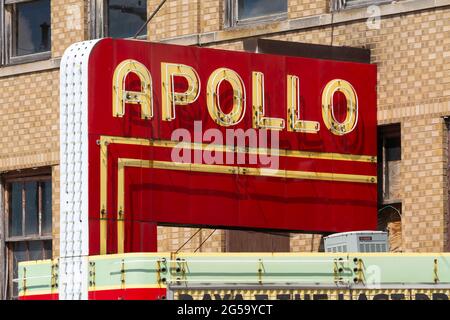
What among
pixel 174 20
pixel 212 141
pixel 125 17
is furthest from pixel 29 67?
pixel 212 141

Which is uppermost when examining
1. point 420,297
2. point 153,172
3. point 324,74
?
point 324,74

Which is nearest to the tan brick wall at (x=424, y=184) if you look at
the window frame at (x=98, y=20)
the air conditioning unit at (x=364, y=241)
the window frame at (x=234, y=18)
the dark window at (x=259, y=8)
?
the air conditioning unit at (x=364, y=241)

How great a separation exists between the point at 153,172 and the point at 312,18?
16.3 ft

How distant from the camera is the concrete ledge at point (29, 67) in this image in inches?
1237

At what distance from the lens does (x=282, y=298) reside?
21859 mm

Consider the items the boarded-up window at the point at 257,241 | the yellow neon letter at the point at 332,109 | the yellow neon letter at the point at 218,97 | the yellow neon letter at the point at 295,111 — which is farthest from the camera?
the boarded-up window at the point at 257,241

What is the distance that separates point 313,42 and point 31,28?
7.22m

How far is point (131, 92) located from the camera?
24.1m

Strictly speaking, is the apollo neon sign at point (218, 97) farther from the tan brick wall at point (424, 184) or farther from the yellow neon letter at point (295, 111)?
the tan brick wall at point (424, 184)

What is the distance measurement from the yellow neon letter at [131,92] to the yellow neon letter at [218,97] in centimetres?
109

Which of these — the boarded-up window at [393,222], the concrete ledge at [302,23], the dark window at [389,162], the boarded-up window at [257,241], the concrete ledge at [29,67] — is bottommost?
the boarded-up window at [257,241]

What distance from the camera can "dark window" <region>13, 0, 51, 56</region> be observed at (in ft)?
105
